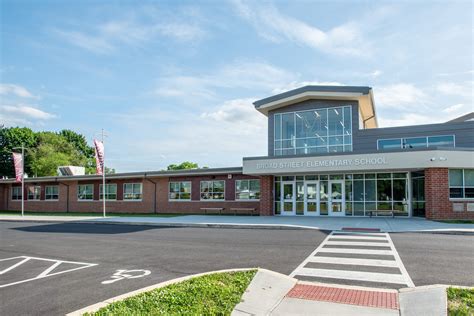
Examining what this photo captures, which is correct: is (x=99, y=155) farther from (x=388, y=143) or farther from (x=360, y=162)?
(x=388, y=143)

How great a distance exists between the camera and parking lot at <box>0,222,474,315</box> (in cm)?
682

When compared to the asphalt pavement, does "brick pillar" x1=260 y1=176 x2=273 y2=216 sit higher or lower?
higher

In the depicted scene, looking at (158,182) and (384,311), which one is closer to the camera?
(384,311)

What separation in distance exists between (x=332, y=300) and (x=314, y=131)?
2097 cm

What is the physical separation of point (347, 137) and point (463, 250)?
15.2 metres

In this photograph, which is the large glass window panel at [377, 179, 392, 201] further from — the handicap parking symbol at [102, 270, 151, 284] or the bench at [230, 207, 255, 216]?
the handicap parking symbol at [102, 270, 151, 284]

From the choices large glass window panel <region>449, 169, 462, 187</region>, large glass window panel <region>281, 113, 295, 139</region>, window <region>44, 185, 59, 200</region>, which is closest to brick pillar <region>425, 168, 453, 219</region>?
large glass window panel <region>449, 169, 462, 187</region>

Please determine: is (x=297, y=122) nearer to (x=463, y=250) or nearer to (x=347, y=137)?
(x=347, y=137)

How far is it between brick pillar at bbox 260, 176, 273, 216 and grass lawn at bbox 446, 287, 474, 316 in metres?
18.4

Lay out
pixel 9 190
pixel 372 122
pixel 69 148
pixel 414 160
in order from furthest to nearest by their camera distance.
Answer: pixel 69 148 < pixel 9 190 < pixel 372 122 < pixel 414 160

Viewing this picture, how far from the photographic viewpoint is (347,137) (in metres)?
25.2

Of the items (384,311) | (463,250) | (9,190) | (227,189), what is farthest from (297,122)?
(9,190)

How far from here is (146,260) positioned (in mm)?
9758

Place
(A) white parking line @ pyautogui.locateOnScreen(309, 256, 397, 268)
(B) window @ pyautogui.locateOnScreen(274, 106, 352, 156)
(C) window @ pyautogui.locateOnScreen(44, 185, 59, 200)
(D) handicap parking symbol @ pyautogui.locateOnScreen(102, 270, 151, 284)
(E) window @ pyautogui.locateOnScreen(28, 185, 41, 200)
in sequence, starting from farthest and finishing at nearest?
(E) window @ pyautogui.locateOnScreen(28, 185, 41, 200) < (C) window @ pyautogui.locateOnScreen(44, 185, 59, 200) < (B) window @ pyautogui.locateOnScreen(274, 106, 352, 156) < (A) white parking line @ pyautogui.locateOnScreen(309, 256, 397, 268) < (D) handicap parking symbol @ pyautogui.locateOnScreen(102, 270, 151, 284)
